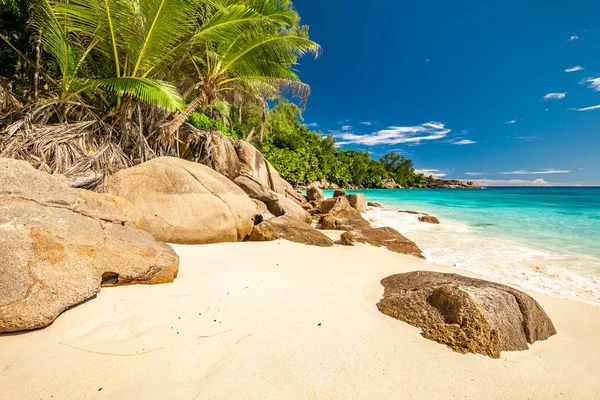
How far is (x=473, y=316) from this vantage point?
1.66 meters

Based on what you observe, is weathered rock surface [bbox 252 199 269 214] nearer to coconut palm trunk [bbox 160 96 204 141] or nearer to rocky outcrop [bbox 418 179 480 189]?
coconut palm trunk [bbox 160 96 204 141]

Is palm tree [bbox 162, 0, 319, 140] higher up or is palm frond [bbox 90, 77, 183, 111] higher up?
palm tree [bbox 162, 0, 319, 140]

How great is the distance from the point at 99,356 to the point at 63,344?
0.92 feet

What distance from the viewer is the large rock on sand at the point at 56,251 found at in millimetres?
1511

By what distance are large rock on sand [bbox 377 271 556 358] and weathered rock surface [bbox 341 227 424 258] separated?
7.18 feet

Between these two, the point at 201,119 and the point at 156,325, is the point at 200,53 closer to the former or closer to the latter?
the point at 201,119

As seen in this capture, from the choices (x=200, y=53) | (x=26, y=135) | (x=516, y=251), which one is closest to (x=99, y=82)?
(x=26, y=135)

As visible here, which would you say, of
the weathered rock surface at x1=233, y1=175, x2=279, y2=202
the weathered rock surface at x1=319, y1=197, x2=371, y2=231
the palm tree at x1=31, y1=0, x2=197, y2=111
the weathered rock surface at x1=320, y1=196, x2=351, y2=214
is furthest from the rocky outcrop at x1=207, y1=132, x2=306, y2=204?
the palm tree at x1=31, y1=0, x2=197, y2=111

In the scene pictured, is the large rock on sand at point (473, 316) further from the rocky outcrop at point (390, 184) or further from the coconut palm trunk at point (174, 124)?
the rocky outcrop at point (390, 184)

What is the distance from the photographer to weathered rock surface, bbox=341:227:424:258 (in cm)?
428

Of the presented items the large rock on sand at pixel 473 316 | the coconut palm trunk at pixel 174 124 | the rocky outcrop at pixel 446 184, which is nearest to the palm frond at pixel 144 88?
the coconut palm trunk at pixel 174 124

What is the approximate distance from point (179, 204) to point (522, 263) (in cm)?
564

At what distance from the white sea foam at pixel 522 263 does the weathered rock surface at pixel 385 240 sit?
0.99 ft

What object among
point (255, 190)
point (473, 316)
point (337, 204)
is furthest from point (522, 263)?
point (255, 190)
